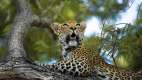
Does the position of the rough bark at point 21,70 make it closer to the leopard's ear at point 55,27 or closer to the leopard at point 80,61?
the leopard at point 80,61

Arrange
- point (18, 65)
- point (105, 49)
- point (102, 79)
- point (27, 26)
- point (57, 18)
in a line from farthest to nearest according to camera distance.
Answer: point (57, 18) → point (27, 26) → point (102, 79) → point (105, 49) → point (18, 65)

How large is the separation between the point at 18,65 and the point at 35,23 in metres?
1.39

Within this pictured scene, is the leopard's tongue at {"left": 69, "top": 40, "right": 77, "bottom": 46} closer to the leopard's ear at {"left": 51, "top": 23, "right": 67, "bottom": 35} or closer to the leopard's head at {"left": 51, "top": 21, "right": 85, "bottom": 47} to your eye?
the leopard's head at {"left": 51, "top": 21, "right": 85, "bottom": 47}

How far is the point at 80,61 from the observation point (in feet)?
17.4

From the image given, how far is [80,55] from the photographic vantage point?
5449 millimetres

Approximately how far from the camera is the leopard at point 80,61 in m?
5.01

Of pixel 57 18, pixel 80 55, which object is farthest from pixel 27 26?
pixel 57 18

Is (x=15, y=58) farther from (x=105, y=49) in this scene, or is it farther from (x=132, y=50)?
(x=132, y=50)

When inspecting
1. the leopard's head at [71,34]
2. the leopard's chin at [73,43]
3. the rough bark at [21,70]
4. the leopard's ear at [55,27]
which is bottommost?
the rough bark at [21,70]

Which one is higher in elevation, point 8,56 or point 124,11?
point 124,11

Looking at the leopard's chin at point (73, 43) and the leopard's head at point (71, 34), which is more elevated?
the leopard's head at point (71, 34)

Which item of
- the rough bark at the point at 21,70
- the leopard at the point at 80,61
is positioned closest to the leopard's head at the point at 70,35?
the leopard at the point at 80,61

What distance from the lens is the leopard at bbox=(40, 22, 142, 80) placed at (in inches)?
197

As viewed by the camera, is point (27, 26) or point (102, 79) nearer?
point (102, 79)
